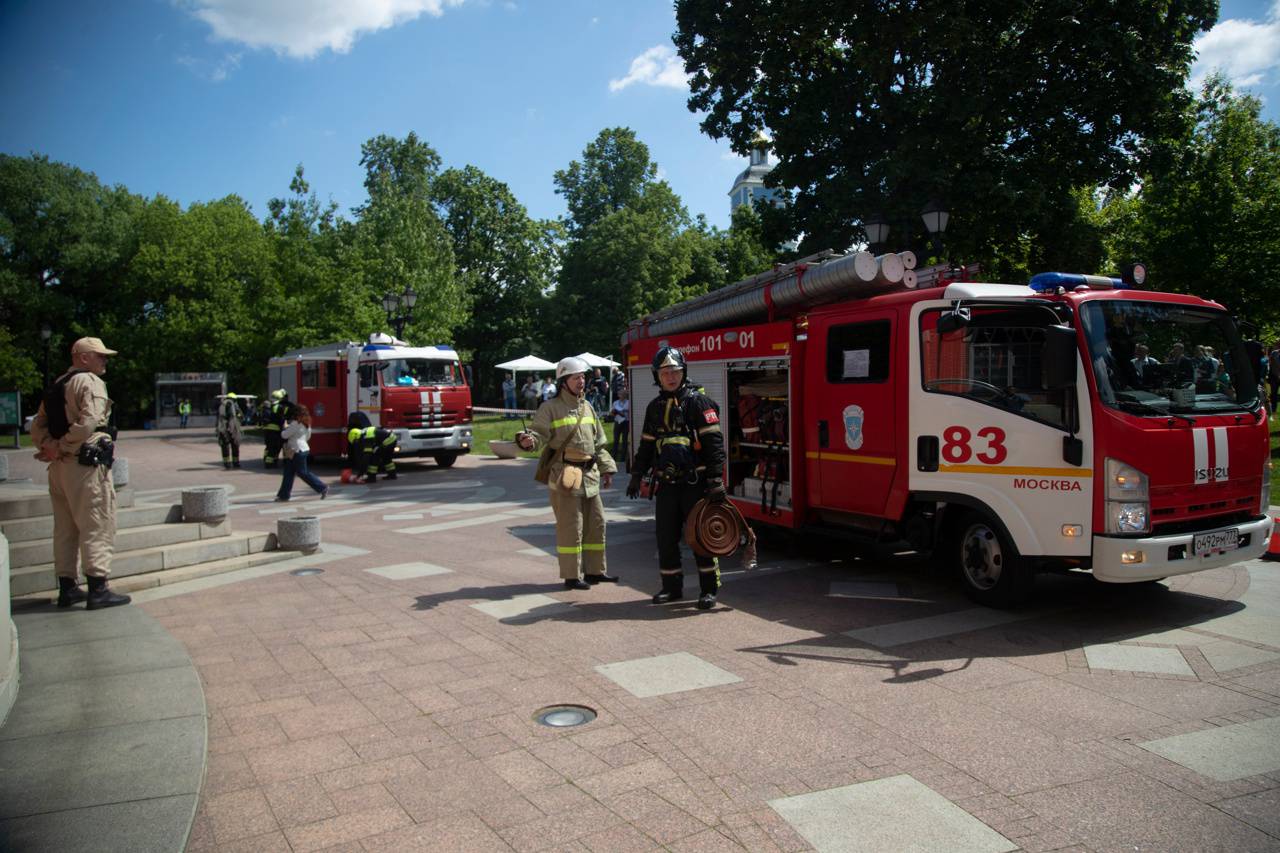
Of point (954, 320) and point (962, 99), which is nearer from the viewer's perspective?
point (954, 320)

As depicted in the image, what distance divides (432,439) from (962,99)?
12853 millimetres

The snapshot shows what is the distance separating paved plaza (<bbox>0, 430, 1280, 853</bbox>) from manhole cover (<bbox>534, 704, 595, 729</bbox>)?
0.26ft

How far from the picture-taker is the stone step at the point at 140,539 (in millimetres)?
7648

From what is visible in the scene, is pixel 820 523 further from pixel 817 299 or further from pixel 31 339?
pixel 31 339

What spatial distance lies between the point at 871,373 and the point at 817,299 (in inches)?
45.9

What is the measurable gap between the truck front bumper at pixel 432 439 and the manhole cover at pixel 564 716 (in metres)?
15.3

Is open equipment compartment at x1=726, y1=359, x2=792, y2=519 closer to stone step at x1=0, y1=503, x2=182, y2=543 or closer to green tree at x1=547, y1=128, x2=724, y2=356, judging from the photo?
stone step at x1=0, y1=503, x2=182, y2=543

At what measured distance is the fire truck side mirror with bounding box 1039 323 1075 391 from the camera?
20.1 ft

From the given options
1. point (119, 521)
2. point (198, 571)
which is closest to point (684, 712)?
point (198, 571)

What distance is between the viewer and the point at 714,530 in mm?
→ 7090

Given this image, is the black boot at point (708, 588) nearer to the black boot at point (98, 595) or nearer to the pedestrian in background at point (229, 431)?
the black boot at point (98, 595)

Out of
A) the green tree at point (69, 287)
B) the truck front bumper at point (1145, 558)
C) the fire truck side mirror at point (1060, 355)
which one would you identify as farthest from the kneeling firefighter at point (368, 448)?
the green tree at point (69, 287)

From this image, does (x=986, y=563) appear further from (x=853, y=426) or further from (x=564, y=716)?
(x=564, y=716)

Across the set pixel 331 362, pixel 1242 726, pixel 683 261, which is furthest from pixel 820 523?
pixel 683 261
